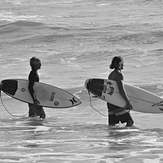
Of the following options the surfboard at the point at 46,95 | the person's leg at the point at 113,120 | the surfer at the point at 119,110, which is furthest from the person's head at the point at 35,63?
the person's leg at the point at 113,120

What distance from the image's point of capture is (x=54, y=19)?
115ft

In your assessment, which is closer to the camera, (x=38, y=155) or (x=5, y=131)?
(x=38, y=155)

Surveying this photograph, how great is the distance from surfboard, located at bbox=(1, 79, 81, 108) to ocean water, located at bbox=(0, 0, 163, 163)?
1.16 ft

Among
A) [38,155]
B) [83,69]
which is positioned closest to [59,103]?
[38,155]

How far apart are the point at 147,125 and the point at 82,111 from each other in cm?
249

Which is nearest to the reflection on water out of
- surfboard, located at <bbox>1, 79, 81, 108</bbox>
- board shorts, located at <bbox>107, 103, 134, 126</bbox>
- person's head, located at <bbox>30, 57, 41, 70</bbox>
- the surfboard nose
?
board shorts, located at <bbox>107, 103, 134, 126</bbox>

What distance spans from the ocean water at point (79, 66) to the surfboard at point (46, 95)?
35 centimetres

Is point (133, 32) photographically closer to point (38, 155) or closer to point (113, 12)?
point (113, 12)

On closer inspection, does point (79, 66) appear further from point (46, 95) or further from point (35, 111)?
point (35, 111)

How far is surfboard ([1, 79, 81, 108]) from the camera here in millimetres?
12508

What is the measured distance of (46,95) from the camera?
12.6 meters

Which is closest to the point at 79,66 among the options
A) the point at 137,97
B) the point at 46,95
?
the point at 46,95

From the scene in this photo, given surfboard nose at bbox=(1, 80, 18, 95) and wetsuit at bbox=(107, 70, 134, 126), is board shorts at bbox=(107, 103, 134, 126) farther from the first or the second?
surfboard nose at bbox=(1, 80, 18, 95)

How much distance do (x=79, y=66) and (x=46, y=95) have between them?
30.6ft
